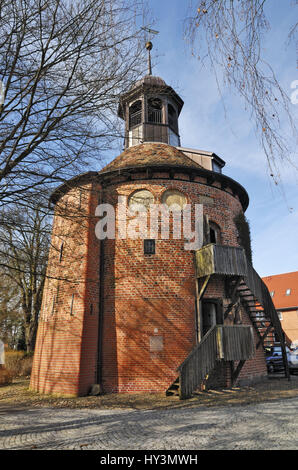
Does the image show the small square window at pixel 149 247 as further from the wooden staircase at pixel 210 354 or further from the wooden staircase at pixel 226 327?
the wooden staircase at pixel 210 354

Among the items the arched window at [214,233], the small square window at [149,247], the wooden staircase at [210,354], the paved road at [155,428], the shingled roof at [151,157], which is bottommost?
the paved road at [155,428]

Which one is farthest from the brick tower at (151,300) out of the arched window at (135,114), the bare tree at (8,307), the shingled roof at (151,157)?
the bare tree at (8,307)

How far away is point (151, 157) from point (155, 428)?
1089 cm

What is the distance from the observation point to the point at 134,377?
Answer: 10922 mm

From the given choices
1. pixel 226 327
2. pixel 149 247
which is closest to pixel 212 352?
pixel 226 327

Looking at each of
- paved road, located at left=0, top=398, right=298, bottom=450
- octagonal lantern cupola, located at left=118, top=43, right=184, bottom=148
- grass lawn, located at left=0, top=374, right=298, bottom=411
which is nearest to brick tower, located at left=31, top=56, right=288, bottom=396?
grass lawn, located at left=0, top=374, right=298, bottom=411

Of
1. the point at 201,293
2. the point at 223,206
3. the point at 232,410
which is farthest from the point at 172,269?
the point at 232,410

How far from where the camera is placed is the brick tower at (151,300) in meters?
10.9

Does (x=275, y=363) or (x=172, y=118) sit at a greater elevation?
(x=172, y=118)

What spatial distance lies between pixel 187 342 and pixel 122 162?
335 inches

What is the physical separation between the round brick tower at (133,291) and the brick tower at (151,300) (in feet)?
0.13

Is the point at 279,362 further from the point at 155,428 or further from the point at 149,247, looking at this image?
the point at 155,428

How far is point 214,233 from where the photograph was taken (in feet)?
44.8

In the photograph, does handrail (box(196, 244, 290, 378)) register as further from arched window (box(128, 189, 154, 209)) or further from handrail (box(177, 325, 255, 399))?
arched window (box(128, 189, 154, 209))
